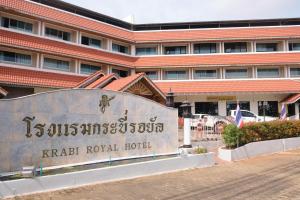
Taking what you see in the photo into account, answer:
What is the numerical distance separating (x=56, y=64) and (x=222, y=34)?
1718cm

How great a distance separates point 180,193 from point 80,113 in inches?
156

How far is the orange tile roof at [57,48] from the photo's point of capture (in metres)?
25.8

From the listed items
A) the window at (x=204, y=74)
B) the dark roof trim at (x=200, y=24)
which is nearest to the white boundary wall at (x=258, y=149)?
the window at (x=204, y=74)

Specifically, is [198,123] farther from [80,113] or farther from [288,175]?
[80,113]

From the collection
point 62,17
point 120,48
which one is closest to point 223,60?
point 120,48

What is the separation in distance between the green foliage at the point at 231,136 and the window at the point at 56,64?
18.3 m

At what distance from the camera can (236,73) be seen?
35.9 meters

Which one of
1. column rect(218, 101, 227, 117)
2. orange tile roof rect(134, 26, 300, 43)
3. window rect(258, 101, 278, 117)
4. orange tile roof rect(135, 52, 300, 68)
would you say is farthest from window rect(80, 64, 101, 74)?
window rect(258, 101, 278, 117)

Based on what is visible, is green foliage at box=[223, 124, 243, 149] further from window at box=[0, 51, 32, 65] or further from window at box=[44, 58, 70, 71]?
window at box=[0, 51, 32, 65]

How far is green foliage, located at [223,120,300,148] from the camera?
51.9ft

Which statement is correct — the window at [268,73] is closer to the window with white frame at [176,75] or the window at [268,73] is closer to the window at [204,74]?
the window at [204,74]

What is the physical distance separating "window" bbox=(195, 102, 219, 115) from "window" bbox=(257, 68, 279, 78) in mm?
5612

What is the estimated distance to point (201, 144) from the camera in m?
17.0

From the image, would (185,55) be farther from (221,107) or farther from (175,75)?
(221,107)
